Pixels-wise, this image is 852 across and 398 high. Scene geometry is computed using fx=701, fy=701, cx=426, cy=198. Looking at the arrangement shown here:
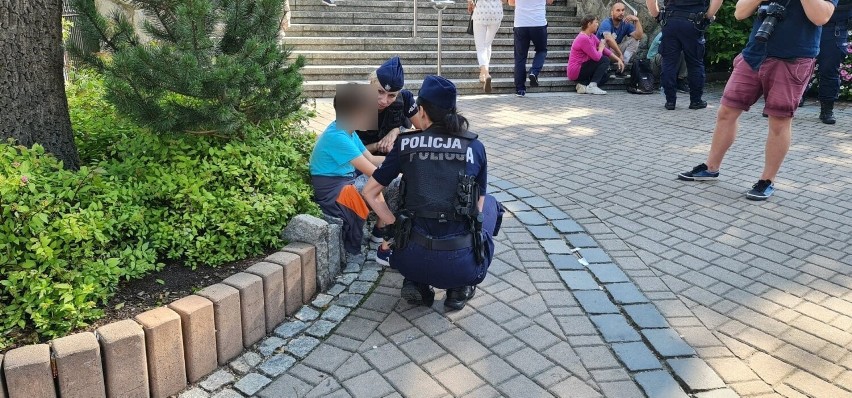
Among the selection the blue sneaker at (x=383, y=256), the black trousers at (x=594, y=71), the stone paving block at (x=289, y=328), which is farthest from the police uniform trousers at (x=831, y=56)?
the stone paving block at (x=289, y=328)

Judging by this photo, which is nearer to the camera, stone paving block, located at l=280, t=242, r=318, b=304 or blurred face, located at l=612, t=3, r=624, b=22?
stone paving block, located at l=280, t=242, r=318, b=304

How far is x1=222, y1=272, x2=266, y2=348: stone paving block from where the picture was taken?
11.3ft

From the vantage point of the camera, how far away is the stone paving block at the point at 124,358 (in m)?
2.93

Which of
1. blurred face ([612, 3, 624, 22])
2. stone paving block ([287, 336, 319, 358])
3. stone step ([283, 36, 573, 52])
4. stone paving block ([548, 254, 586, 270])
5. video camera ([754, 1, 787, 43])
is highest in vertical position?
blurred face ([612, 3, 624, 22])

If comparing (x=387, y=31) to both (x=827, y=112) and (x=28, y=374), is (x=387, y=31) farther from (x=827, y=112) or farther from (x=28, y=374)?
(x=28, y=374)

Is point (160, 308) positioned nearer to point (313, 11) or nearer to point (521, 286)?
point (521, 286)

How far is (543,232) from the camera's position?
16.7 feet

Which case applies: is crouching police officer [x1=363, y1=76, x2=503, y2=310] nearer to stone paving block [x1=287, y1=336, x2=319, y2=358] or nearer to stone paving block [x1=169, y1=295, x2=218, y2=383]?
stone paving block [x1=287, y1=336, x2=319, y2=358]

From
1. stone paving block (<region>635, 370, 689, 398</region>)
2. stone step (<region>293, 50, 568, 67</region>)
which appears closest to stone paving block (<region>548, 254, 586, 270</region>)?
stone paving block (<region>635, 370, 689, 398</region>)

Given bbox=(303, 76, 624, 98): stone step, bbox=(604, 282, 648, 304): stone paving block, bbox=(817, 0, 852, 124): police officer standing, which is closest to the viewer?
bbox=(604, 282, 648, 304): stone paving block

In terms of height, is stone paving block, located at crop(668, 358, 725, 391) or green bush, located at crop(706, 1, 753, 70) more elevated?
green bush, located at crop(706, 1, 753, 70)

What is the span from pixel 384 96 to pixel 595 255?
1.86 meters

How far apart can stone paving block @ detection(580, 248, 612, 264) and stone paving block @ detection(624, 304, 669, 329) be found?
641 mm

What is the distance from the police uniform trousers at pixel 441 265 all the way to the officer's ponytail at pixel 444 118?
0.56m
